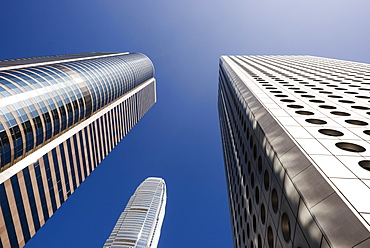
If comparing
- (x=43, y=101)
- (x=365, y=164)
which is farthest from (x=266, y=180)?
(x=43, y=101)

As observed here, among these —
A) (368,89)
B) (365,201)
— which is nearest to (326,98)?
(368,89)

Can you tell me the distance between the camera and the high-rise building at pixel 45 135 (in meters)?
52.5

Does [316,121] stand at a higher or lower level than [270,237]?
higher

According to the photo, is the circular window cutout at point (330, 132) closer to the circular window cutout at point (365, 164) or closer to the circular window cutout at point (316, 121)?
the circular window cutout at point (316, 121)

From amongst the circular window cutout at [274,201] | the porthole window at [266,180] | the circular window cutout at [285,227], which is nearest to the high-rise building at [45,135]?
the porthole window at [266,180]

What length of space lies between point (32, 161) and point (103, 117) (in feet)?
154

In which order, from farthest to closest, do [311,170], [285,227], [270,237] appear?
1. [270,237]
2. [285,227]
3. [311,170]

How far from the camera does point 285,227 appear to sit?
56.1 feet

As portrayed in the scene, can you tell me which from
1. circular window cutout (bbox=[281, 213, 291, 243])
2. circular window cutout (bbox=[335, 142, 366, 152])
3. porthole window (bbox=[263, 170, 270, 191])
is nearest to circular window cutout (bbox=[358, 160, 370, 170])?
circular window cutout (bbox=[335, 142, 366, 152])

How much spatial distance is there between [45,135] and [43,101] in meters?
8.58

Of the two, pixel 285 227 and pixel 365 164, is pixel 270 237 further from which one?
pixel 365 164

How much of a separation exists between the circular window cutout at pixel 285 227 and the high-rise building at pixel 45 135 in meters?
53.0

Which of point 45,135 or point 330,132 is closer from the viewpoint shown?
point 330,132

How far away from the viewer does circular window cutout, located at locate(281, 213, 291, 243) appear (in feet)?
54.3
